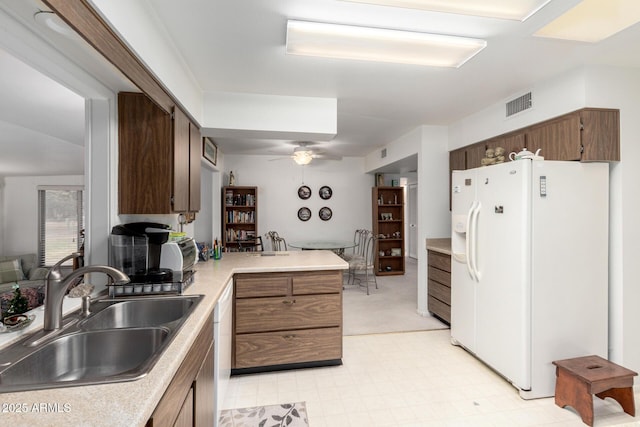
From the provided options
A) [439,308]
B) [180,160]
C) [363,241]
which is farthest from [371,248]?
[180,160]

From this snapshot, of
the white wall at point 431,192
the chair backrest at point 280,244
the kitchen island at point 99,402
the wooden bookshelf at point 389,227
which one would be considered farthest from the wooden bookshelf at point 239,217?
the kitchen island at point 99,402

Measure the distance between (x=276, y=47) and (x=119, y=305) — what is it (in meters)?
1.86

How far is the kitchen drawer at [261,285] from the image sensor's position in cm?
241

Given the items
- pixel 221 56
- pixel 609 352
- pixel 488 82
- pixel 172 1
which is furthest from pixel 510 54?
pixel 609 352

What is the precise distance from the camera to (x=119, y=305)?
1575 millimetres

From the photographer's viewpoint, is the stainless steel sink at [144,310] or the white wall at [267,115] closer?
the stainless steel sink at [144,310]

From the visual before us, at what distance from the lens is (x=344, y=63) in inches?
87.7

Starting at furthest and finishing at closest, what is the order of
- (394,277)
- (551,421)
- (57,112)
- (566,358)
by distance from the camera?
(394,277) → (566,358) → (551,421) → (57,112)

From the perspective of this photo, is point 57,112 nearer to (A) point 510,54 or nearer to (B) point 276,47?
(B) point 276,47

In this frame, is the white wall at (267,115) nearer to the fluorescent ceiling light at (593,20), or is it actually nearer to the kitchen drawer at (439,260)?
the fluorescent ceiling light at (593,20)

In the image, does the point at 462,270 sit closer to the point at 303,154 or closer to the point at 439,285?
the point at 439,285

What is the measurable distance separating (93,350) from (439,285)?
3.35m

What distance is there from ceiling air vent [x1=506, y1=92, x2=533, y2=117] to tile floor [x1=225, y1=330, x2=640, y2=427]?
2378 millimetres

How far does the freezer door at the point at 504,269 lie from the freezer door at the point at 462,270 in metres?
0.10
